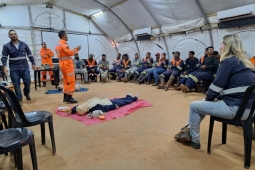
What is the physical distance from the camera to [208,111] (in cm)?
183

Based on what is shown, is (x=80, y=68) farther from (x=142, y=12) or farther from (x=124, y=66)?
(x=142, y=12)

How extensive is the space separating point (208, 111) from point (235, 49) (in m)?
0.62

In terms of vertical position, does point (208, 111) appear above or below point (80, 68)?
below

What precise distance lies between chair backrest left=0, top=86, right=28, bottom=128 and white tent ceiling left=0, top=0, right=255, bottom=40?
533 cm

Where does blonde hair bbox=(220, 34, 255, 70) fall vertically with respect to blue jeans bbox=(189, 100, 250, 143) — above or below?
above

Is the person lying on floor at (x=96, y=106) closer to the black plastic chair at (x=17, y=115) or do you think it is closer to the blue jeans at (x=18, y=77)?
the black plastic chair at (x=17, y=115)

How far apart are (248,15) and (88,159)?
16.4 ft

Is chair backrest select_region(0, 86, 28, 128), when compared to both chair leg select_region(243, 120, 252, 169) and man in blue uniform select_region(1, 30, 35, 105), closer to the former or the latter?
chair leg select_region(243, 120, 252, 169)

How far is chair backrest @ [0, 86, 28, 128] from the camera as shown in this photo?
5.23 feet

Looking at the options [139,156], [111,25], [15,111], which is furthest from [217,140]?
[111,25]

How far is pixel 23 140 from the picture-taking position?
137 centimetres

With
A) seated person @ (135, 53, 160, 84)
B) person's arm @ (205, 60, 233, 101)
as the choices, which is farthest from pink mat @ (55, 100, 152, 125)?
seated person @ (135, 53, 160, 84)

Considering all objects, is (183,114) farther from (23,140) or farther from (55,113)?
(23,140)

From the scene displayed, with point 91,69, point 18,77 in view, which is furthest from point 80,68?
point 18,77
